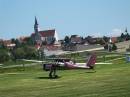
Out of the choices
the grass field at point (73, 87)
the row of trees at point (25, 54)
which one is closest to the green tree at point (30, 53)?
the row of trees at point (25, 54)

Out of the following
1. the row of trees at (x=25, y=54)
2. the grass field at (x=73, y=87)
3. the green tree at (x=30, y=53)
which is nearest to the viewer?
the grass field at (x=73, y=87)

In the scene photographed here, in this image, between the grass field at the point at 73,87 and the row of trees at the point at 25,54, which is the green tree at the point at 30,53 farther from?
the grass field at the point at 73,87

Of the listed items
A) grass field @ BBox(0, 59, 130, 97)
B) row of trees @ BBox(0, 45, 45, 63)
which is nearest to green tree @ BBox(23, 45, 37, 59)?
row of trees @ BBox(0, 45, 45, 63)

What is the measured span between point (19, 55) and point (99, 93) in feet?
283

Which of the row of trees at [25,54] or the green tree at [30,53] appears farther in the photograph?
the green tree at [30,53]

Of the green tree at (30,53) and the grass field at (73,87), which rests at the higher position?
the green tree at (30,53)

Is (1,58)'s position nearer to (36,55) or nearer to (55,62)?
(36,55)

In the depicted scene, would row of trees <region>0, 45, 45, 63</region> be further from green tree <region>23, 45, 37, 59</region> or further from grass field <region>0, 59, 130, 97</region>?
grass field <region>0, 59, 130, 97</region>

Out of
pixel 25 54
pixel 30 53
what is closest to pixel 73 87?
pixel 30 53

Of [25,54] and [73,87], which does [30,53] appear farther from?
[73,87]

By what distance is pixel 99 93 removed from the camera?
45.4ft

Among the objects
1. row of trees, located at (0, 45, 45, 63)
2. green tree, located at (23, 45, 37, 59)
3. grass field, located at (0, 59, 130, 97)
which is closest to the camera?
grass field, located at (0, 59, 130, 97)

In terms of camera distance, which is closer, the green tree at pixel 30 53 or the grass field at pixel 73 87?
the grass field at pixel 73 87

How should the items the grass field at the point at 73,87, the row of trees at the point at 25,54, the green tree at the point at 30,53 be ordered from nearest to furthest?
the grass field at the point at 73,87, the row of trees at the point at 25,54, the green tree at the point at 30,53
